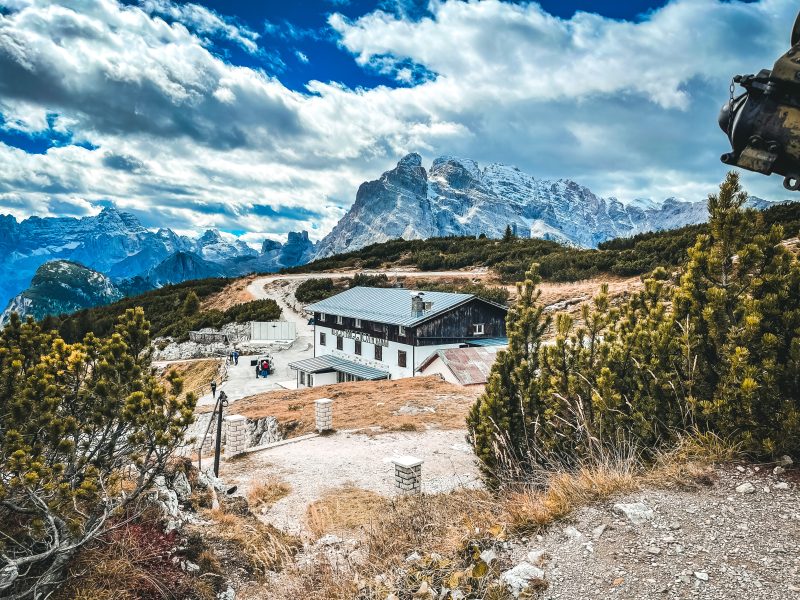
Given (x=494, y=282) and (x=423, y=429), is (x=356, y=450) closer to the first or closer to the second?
(x=423, y=429)

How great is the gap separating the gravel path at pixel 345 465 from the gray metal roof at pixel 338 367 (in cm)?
1587

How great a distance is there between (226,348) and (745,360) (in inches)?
1934

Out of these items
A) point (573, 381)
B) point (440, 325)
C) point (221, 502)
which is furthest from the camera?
point (440, 325)

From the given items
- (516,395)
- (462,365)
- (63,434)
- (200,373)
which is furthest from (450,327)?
(63,434)

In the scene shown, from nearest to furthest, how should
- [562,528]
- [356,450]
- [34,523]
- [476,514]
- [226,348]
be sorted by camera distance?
[34,523] < [562,528] < [476,514] < [356,450] < [226,348]

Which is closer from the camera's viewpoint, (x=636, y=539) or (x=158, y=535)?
(x=636, y=539)

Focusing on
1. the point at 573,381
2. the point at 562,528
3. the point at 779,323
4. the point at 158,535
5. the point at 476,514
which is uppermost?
the point at 779,323

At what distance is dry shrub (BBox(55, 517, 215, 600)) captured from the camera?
502 cm

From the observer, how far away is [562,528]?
504cm

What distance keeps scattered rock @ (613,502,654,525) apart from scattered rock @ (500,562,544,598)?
1.21 meters

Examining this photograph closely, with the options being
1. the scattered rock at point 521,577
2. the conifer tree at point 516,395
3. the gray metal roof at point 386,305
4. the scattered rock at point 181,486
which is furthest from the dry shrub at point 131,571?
the gray metal roof at point 386,305

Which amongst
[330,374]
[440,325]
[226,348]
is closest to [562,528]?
[440,325]

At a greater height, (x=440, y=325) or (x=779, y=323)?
(x=779, y=323)

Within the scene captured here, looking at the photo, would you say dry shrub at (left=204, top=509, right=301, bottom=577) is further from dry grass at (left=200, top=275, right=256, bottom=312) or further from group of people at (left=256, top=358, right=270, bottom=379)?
dry grass at (left=200, top=275, right=256, bottom=312)
